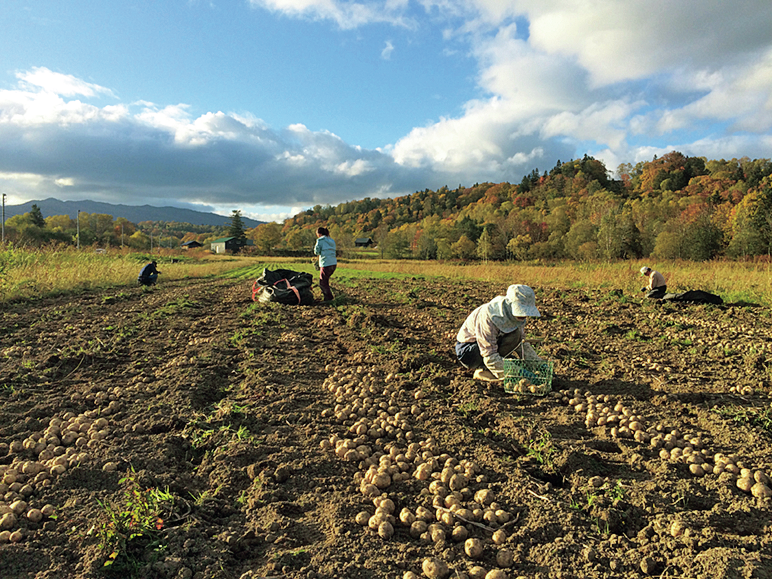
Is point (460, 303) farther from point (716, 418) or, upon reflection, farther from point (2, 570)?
point (2, 570)

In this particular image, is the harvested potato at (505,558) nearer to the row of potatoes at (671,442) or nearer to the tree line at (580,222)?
the row of potatoes at (671,442)

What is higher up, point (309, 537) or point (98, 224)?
point (98, 224)

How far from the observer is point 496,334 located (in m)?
4.85

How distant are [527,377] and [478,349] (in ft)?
2.18

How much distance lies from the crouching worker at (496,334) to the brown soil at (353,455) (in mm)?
252

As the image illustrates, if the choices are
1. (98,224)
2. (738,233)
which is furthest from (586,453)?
(98,224)

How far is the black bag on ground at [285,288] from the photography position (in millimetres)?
10398

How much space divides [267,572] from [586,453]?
2487 mm

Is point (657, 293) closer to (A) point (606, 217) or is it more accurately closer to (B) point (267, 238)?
(A) point (606, 217)

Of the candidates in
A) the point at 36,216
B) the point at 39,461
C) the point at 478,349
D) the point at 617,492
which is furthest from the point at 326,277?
the point at 36,216

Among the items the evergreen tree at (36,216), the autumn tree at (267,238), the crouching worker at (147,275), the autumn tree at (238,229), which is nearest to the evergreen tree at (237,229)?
the autumn tree at (238,229)

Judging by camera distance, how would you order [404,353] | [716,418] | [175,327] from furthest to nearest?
1. [175,327]
2. [404,353]
3. [716,418]

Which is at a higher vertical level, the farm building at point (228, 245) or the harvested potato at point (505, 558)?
the farm building at point (228, 245)

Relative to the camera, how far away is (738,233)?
113 feet
